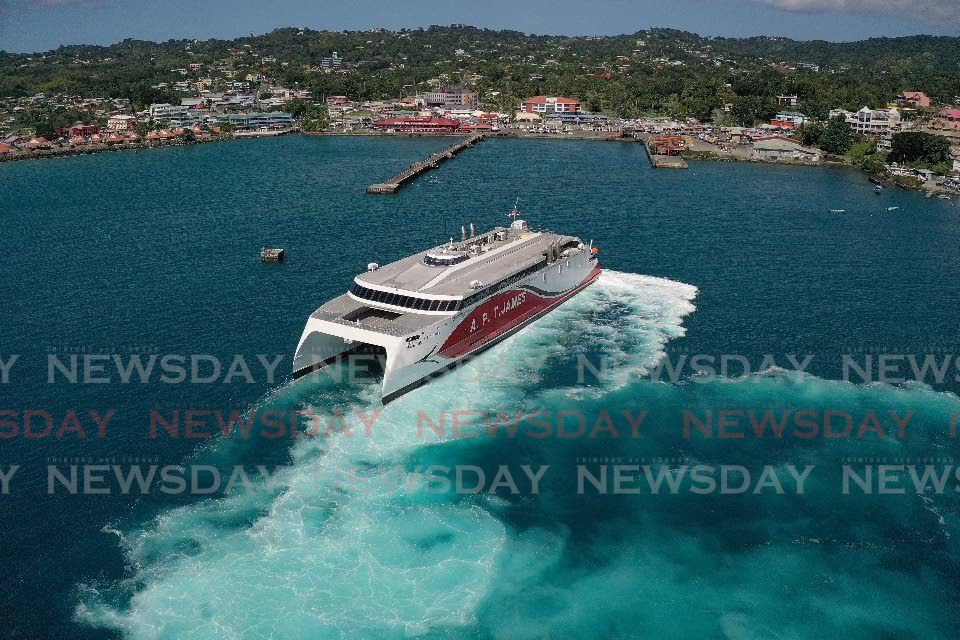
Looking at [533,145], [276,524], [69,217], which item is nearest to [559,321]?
[276,524]

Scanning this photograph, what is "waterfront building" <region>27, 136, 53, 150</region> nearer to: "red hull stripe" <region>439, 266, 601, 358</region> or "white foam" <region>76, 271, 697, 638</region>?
"red hull stripe" <region>439, 266, 601, 358</region>

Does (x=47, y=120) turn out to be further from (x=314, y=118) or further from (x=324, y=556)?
(x=324, y=556)

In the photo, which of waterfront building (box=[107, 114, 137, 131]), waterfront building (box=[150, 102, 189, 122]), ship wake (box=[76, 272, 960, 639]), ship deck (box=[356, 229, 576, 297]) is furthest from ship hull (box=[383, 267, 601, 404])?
waterfront building (box=[150, 102, 189, 122])

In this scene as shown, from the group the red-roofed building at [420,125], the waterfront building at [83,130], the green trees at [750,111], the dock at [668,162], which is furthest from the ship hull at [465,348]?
the waterfront building at [83,130]

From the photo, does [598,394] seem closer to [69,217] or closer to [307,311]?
[307,311]

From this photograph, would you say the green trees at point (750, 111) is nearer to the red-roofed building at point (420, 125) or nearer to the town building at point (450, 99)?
the red-roofed building at point (420, 125)
